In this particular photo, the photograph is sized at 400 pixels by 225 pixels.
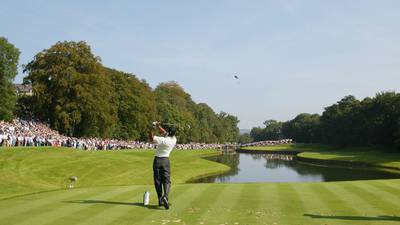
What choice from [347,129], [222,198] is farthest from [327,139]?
[222,198]

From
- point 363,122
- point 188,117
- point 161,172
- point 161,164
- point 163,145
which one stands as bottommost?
point 161,172

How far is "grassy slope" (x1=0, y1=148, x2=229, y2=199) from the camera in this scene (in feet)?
115

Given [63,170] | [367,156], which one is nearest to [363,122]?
[367,156]

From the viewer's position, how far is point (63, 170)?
4147 cm

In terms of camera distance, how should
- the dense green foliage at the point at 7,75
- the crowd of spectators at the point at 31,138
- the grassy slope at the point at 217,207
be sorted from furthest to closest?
the dense green foliage at the point at 7,75, the crowd of spectators at the point at 31,138, the grassy slope at the point at 217,207

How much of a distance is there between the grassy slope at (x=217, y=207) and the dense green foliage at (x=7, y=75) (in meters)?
53.2

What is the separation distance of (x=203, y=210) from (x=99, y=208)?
3.04 meters

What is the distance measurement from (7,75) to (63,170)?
3275 centimetres

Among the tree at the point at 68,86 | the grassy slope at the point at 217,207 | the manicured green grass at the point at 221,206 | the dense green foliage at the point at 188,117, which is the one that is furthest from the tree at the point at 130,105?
the grassy slope at the point at 217,207

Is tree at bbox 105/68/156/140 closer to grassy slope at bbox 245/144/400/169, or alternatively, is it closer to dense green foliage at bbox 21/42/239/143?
dense green foliage at bbox 21/42/239/143

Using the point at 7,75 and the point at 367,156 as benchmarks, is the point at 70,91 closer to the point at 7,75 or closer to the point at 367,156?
the point at 7,75

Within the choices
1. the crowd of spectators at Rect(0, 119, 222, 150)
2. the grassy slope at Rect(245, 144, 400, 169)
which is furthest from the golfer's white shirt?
the grassy slope at Rect(245, 144, 400, 169)

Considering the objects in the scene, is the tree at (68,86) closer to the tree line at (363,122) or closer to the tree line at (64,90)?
the tree line at (64,90)

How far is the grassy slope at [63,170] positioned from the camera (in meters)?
35.1
